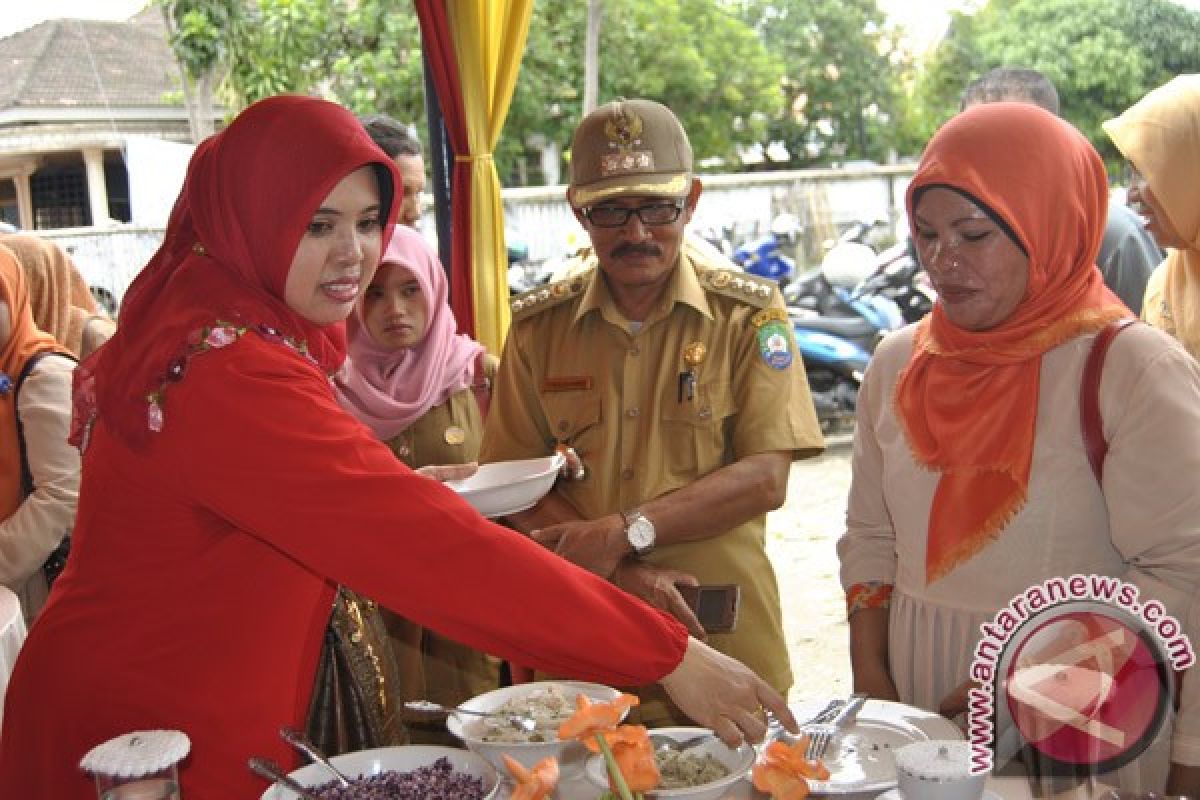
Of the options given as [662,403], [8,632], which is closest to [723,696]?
[662,403]

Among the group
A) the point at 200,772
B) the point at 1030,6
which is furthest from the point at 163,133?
the point at 200,772

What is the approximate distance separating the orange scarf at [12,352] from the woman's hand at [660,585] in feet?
5.34

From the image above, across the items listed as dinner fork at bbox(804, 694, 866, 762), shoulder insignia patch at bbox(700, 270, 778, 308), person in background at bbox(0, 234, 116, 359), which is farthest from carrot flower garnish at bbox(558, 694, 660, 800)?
person in background at bbox(0, 234, 116, 359)

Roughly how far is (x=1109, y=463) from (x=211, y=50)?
11128 mm

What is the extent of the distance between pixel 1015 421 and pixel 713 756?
2.21ft

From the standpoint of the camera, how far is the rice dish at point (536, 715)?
1.59 meters

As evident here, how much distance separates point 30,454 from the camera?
2.99 m

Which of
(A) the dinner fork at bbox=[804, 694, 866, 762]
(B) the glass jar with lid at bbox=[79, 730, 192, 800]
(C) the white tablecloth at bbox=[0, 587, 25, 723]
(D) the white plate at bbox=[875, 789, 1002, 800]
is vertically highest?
(B) the glass jar with lid at bbox=[79, 730, 192, 800]

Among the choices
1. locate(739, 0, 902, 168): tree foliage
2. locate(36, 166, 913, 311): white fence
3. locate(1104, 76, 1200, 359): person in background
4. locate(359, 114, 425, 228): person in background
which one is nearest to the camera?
locate(1104, 76, 1200, 359): person in background

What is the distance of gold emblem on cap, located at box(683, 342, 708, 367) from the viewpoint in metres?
2.39

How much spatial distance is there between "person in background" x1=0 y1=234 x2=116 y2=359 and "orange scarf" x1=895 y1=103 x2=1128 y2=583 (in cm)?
279

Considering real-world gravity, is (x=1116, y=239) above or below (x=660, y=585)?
above

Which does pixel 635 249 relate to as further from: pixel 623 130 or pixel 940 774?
pixel 940 774

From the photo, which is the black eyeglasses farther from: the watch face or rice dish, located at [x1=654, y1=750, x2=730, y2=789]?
rice dish, located at [x1=654, y1=750, x2=730, y2=789]
